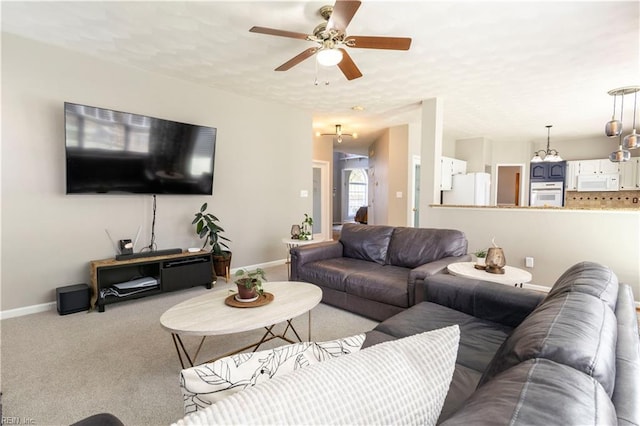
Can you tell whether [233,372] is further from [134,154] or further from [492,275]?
[134,154]

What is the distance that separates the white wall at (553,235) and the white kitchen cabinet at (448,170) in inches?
91.8

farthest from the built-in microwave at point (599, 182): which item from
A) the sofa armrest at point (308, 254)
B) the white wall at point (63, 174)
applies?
the white wall at point (63, 174)

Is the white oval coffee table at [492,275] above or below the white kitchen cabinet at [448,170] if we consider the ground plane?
below

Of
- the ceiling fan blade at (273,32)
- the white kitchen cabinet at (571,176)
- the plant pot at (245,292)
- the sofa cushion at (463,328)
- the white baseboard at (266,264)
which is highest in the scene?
the ceiling fan blade at (273,32)

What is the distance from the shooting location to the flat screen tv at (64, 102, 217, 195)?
3.17m

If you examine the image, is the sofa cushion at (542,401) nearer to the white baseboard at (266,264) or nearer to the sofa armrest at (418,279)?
the sofa armrest at (418,279)

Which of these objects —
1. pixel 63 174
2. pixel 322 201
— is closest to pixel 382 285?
pixel 63 174

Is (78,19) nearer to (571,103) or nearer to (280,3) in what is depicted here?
(280,3)

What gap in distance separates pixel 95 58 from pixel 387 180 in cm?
543

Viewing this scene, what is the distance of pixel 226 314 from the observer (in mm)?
1913

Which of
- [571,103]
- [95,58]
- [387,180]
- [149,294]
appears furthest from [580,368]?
[387,180]

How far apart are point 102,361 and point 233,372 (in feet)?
6.96

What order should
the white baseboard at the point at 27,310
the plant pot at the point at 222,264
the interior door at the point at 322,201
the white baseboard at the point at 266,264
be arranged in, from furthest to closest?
the interior door at the point at 322,201 → the white baseboard at the point at 266,264 → the plant pot at the point at 222,264 → the white baseboard at the point at 27,310

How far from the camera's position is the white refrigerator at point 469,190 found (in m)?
6.56
